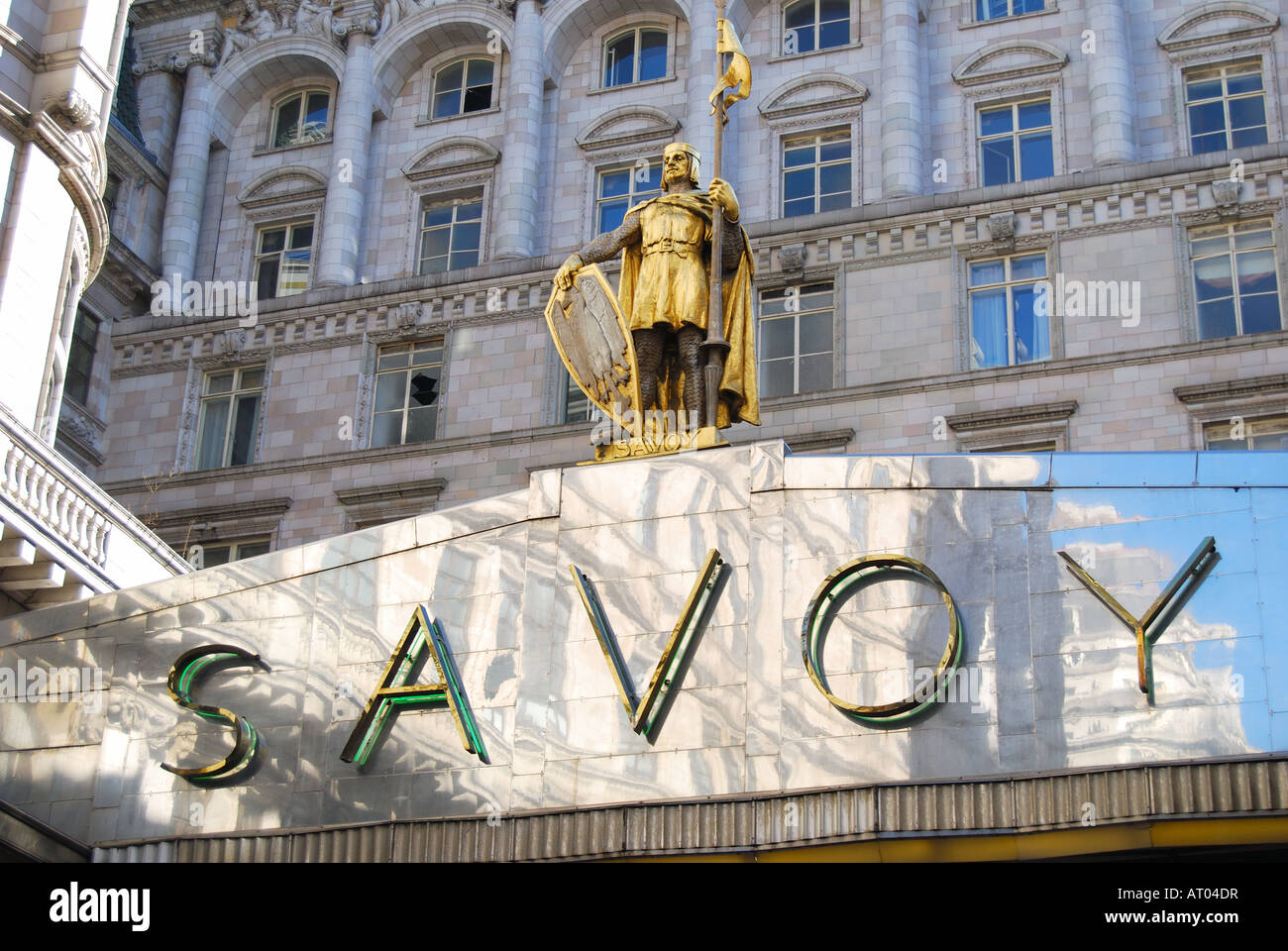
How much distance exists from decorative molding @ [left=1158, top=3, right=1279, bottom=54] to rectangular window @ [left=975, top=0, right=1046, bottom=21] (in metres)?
3.28

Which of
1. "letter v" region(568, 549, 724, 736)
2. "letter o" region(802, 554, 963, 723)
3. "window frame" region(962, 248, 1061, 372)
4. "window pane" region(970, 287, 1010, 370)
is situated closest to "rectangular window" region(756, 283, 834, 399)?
"window frame" region(962, 248, 1061, 372)

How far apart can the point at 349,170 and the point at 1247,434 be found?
2382 centimetres

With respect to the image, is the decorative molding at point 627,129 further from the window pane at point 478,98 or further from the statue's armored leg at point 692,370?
the statue's armored leg at point 692,370

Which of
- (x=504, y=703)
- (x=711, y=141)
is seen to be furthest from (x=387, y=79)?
(x=504, y=703)

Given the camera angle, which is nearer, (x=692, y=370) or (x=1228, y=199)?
(x=692, y=370)

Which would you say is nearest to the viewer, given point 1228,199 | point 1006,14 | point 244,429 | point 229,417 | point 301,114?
point 1228,199

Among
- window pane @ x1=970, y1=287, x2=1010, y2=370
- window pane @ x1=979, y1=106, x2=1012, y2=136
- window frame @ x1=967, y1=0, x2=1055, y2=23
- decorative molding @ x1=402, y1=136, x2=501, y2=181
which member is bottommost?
window pane @ x1=970, y1=287, x2=1010, y2=370

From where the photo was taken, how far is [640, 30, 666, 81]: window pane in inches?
2044

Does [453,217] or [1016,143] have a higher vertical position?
[453,217]

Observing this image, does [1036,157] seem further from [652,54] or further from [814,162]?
[652,54]

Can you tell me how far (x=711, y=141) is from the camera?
161 ft

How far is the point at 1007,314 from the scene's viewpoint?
44188 millimetres

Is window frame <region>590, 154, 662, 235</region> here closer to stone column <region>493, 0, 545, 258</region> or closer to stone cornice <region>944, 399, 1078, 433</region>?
stone column <region>493, 0, 545, 258</region>

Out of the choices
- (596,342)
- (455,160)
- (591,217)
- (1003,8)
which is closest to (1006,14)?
(1003,8)
